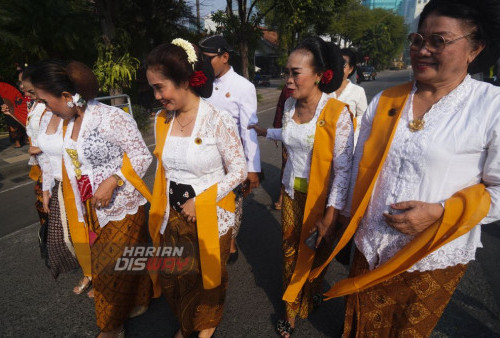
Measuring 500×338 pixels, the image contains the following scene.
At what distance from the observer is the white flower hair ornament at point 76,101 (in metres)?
1.98

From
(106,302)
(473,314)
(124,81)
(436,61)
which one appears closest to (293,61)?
(436,61)

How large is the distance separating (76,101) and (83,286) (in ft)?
5.89

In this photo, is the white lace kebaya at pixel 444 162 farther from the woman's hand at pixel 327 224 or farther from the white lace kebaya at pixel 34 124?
the white lace kebaya at pixel 34 124

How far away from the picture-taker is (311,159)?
195 centimetres

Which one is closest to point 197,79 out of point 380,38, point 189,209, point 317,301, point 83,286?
point 189,209

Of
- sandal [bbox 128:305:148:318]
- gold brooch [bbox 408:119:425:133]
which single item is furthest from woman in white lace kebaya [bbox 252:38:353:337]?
sandal [bbox 128:305:148:318]

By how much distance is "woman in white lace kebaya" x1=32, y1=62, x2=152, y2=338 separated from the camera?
198cm

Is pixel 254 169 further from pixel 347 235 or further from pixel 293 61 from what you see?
pixel 347 235

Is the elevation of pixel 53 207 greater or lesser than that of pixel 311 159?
lesser

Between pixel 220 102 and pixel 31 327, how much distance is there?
2554mm

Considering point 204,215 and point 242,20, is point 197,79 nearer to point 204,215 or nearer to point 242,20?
point 204,215

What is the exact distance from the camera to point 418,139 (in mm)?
1350

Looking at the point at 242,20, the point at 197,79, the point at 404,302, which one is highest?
the point at 242,20

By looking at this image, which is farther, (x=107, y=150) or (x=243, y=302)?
(x=243, y=302)
